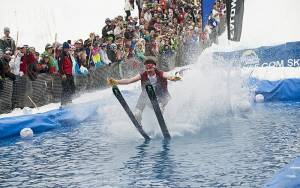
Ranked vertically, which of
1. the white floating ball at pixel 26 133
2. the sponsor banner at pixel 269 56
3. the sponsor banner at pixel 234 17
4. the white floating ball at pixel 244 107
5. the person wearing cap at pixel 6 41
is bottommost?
the white floating ball at pixel 26 133

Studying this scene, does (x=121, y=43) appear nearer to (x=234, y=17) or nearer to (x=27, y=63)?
(x=234, y=17)

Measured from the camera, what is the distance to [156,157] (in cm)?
1053

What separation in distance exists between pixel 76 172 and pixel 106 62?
456 inches

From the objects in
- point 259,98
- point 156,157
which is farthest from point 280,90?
point 156,157

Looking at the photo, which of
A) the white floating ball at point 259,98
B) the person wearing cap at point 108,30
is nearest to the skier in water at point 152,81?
the white floating ball at point 259,98

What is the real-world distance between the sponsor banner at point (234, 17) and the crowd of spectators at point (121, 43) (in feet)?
8.44

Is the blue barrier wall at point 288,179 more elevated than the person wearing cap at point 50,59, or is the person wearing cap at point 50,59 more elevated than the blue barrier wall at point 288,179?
the person wearing cap at point 50,59

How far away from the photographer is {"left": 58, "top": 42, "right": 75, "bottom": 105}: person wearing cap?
1725 cm

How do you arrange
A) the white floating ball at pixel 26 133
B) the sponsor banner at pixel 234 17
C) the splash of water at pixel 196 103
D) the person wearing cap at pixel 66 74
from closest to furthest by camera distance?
the splash of water at pixel 196 103
the white floating ball at pixel 26 133
the person wearing cap at pixel 66 74
the sponsor banner at pixel 234 17

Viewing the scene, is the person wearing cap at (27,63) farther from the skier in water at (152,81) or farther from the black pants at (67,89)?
the skier in water at (152,81)

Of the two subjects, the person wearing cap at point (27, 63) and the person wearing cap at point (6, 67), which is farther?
the person wearing cap at point (27, 63)

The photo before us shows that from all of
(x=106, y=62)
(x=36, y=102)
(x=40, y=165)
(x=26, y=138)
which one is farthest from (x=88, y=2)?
(x=40, y=165)

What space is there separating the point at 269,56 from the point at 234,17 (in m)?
4.90

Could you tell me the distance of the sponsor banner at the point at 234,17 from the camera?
742 inches
